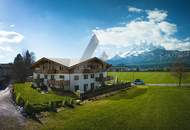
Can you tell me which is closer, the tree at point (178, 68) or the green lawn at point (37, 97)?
the green lawn at point (37, 97)

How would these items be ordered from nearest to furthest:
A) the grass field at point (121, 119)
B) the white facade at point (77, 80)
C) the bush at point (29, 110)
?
1. the grass field at point (121, 119)
2. the bush at point (29, 110)
3. the white facade at point (77, 80)

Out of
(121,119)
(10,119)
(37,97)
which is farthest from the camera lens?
(37,97)

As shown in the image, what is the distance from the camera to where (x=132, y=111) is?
28.9 meters

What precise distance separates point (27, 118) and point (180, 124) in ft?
55.7

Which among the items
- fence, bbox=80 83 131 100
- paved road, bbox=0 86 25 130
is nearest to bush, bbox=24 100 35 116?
paved road, bbox=0 86 25 130

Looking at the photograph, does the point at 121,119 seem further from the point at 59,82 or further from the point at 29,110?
the point at 59,82

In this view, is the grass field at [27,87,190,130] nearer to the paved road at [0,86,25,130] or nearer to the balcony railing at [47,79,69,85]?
the paved road at [0,86,25,130]

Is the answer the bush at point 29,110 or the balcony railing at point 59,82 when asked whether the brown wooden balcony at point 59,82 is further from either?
the bush at point 29,110

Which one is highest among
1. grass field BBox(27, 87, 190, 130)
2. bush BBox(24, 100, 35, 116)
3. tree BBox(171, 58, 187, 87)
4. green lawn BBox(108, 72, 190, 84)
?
tree BBox(171, 58, 187, 87)

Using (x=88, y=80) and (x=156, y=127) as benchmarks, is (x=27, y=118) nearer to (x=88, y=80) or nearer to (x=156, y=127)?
(x=156, y=127)

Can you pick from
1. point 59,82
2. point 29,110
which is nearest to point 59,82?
point 59,82

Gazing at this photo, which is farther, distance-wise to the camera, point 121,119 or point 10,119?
point 121,119

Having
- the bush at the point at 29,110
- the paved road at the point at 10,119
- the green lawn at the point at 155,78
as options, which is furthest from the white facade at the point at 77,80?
the green lawn at the point at 155,78

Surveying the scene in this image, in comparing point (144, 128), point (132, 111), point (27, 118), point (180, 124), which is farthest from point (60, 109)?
point (180, 124)
